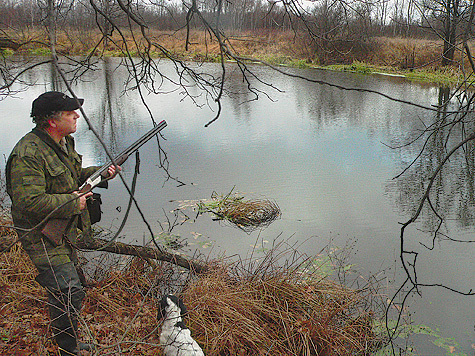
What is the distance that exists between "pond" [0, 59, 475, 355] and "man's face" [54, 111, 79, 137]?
1207 mm

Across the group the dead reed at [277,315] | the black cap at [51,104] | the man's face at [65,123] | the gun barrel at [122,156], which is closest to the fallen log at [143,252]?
the dead reed at [277,315]

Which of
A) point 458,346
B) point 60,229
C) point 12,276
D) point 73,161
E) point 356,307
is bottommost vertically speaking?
point 458,346

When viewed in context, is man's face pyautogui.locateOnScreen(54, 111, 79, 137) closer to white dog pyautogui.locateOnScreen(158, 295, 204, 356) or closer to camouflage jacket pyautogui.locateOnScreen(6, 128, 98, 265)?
A: camouflage jacket pyautogui.locateOnScreen(6, 128, 98, 265)

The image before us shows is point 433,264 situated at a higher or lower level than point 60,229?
lower

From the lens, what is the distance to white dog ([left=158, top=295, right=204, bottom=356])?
2.95 meters

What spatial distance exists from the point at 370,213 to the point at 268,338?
3.68m

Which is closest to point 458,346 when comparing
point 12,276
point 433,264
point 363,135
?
point 433,264

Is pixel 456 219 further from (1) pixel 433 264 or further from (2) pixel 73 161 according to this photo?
(2) pixel 73 161

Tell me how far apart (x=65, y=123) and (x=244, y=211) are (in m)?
3.90

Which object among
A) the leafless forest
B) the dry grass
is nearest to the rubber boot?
the dry grass

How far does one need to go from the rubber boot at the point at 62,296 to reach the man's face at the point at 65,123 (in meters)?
0.79

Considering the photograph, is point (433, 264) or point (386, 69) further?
point (386, 69)

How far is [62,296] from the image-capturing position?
254 cm

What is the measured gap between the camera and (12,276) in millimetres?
3920
